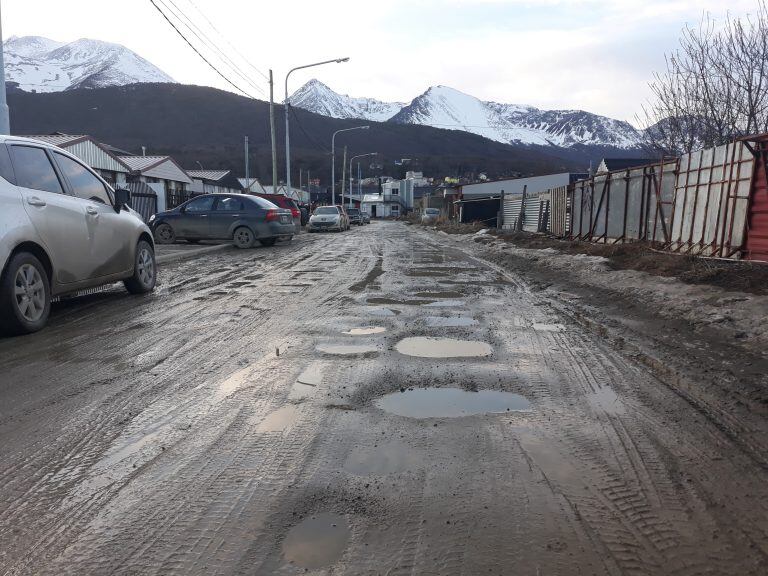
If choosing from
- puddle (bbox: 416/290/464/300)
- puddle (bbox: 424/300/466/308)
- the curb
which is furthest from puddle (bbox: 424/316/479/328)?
the curb

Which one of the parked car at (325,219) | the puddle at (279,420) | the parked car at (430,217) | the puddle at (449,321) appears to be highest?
the puddle at (279,420)

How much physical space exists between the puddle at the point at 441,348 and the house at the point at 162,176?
1152 inches

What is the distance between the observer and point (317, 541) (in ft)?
6.35

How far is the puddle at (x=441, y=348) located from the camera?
445 centimetres

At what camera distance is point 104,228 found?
6.21 meters

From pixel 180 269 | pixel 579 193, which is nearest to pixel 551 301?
pixel 180 269

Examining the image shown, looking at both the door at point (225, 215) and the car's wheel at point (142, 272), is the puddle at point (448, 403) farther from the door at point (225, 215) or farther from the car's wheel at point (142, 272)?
the door at point (225, 215)

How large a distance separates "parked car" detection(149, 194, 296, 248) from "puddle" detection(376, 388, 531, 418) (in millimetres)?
13324

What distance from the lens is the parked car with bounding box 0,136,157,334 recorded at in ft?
15.4

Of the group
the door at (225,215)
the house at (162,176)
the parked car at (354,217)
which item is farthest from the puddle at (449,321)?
the parked car at (354,217)

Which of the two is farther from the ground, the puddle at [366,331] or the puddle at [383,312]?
the puddle at [366,331]

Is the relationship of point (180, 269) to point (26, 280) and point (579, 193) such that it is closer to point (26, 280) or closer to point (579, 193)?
point (26, 280)

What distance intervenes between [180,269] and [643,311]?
27.1ft

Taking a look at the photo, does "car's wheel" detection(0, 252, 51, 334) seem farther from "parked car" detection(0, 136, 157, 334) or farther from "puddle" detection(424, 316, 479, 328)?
"puddle" detection(424, 316, 479, 328)
